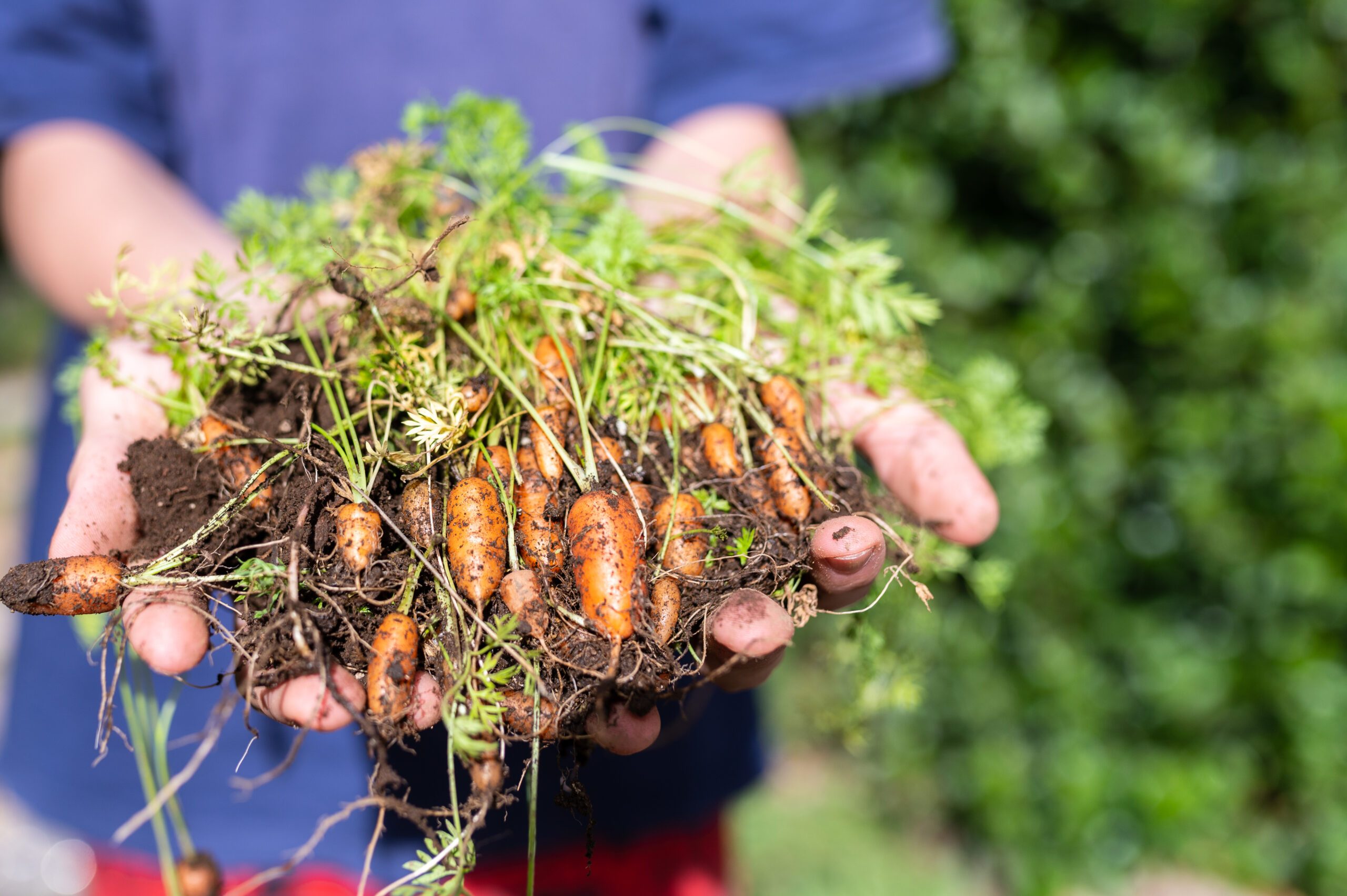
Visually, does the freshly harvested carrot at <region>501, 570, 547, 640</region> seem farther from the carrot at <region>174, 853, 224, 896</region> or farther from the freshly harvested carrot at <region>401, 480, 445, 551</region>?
the carrot at <region>174, 853, 224, 896</region>

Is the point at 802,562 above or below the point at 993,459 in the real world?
above

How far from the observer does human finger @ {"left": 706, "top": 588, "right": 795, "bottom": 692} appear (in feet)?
4.17

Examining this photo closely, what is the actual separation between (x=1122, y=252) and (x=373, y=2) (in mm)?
2774

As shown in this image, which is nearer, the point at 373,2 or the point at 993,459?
the point at 993,459

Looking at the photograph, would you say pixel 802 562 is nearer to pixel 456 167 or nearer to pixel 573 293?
pixel 573 293

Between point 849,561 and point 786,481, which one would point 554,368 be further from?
point 849,561

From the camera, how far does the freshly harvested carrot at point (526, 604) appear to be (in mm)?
1350

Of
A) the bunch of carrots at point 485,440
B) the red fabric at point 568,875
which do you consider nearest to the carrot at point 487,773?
the bunch of carrots at point 485,440

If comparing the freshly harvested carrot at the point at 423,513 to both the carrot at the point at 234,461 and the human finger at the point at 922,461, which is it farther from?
the human finger at the point at 922,461

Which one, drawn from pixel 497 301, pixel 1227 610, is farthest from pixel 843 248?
pixel 1227 610

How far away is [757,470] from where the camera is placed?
1556mm

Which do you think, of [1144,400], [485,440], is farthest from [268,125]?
[1144,400]

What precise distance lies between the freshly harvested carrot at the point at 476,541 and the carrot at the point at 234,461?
33 centimetres

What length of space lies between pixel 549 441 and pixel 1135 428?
2.85 meters
